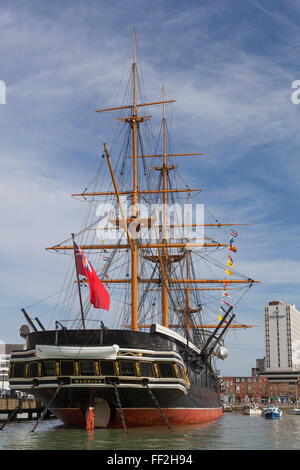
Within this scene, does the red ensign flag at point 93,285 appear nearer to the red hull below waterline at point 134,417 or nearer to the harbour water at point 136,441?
the red hull below waterline at point 134,417

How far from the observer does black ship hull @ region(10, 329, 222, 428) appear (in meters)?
36.6

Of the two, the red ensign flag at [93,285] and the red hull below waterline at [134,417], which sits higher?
the red ensign flag at [93,285]

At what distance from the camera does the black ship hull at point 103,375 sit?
36625mm

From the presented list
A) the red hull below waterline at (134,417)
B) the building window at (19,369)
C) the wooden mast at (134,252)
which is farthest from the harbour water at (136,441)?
the wooden mast at (134,252)

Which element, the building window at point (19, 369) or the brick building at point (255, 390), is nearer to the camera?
the building window at point (19, 369)

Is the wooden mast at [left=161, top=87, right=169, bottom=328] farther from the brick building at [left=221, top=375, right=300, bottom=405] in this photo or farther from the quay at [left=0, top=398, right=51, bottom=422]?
the brick building at [left=221, top=375, right=300, bottom=405]

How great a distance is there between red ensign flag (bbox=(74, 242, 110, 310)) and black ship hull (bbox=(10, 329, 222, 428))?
1835 millimetres

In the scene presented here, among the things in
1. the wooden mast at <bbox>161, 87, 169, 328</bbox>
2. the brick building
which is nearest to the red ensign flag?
the wooden mast at <bbox>161, 87, 169, 328</bbox>

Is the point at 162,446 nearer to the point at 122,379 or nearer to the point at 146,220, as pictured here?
the point at 122,379

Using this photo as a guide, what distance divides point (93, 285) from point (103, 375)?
5580 mm

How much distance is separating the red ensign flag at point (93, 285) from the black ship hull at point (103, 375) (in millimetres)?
1835

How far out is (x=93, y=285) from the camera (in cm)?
3712
